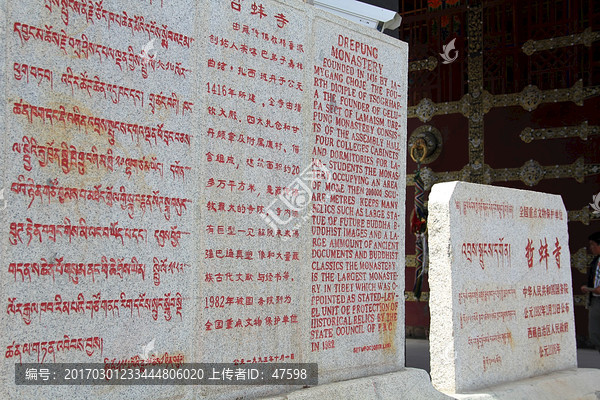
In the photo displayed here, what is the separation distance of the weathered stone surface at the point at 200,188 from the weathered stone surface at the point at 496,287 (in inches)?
11.4

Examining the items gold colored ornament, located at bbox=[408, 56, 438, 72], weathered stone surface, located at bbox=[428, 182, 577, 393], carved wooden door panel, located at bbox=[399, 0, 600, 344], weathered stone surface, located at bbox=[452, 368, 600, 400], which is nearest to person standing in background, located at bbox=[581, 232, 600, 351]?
carved wooden door panel, located at bbox=[399, 0, 600, 344]

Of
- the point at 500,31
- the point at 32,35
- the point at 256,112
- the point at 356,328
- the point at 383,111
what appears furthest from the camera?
the point at 500,31

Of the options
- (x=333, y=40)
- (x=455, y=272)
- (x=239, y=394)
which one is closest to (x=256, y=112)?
(x=333, y=40)

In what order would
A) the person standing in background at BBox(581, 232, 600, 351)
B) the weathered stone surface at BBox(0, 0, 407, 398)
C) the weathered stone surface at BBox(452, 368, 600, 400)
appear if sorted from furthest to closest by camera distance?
the person standing in background at BBox(581, 232, 600, 351)
the weathered stone surface at BBox(452, 368, 600, 400)
the weathered stone surface at BBox(0, 0, 407, 398)

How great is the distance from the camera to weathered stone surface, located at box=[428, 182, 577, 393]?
4438 mm

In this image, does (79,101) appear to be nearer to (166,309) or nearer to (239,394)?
(166,309)

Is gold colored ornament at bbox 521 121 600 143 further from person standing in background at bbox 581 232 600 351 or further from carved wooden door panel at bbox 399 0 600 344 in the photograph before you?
person standing in background at bbox 581 232 600 351

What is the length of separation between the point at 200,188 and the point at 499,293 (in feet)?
8.30

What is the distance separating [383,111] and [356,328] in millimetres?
1362

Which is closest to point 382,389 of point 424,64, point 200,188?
point 200,188

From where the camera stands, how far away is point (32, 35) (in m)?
2.67

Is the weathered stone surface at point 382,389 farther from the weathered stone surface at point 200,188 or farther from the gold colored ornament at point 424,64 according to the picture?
the gold colored ornament at point 424,64

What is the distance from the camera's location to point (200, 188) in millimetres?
3258

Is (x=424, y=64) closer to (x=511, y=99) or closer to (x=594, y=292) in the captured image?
(x=511, y=99)
